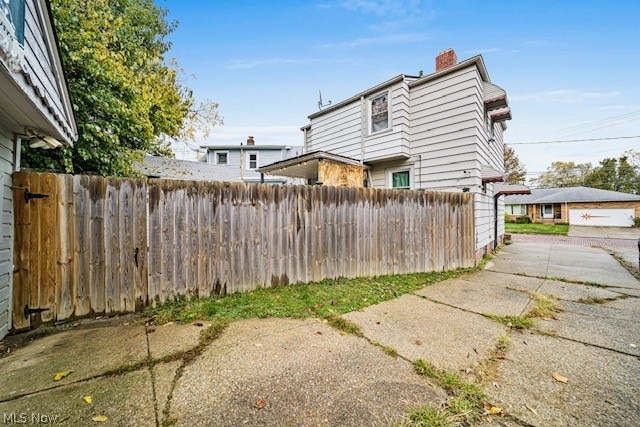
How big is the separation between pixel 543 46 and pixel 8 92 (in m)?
14.9

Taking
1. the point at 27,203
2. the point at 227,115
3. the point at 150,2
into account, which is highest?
the point at 150,2

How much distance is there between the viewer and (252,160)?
878 inches

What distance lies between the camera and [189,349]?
2.45 m

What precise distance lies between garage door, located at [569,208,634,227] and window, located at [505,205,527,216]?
5212 mm

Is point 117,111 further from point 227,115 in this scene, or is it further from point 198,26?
point 227,115

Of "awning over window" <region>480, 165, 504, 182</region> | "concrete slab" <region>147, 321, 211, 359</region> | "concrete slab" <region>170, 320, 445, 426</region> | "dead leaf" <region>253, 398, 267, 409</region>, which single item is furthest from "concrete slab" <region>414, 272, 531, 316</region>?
"concrete slab" <region>147, 321, 211, 359</region>

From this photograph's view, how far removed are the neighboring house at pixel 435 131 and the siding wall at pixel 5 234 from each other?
303 inches

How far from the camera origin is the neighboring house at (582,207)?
936 inches

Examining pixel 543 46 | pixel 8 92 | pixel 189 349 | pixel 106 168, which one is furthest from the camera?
pixel 543 46

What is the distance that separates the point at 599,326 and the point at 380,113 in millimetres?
7195

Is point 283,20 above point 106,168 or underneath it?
above

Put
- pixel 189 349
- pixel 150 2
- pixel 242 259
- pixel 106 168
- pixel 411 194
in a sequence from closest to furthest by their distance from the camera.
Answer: pixel 189 349 → pixel 242 259 → pixel 411 194 → pixel 106 168 → pixel 150 2

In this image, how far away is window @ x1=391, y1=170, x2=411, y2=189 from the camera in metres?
7.93

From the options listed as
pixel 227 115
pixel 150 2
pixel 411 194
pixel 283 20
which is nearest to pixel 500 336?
pixel 411 194
